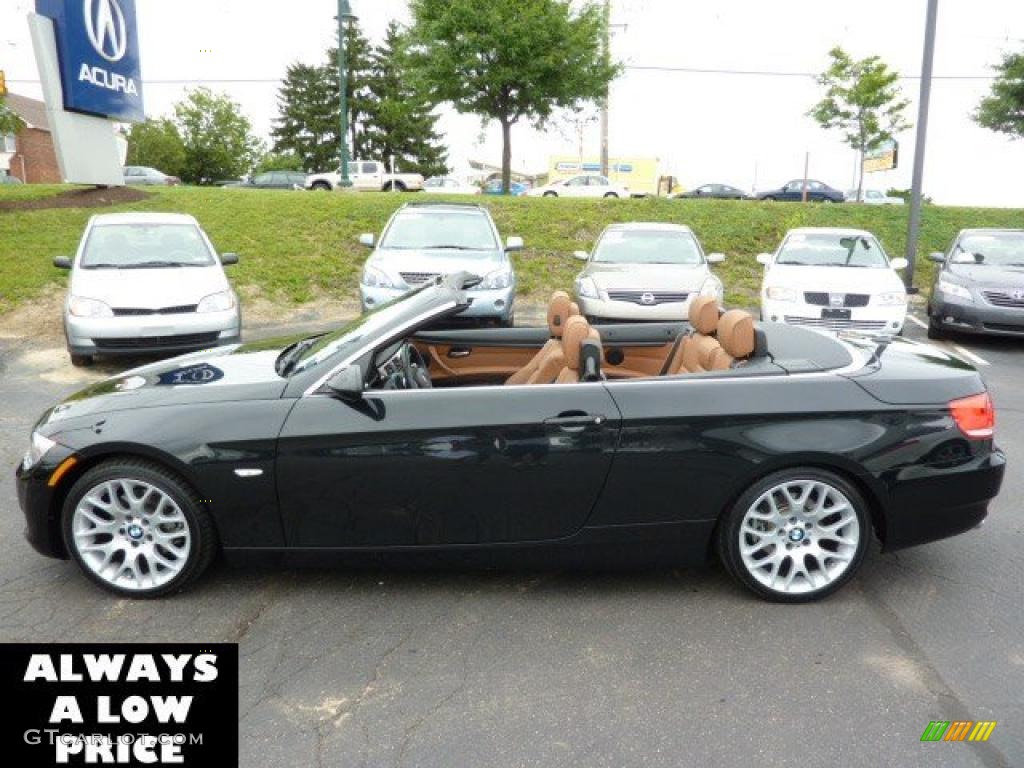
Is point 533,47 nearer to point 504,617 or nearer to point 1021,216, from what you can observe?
point 1021,216

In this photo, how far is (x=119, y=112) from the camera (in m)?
16.0

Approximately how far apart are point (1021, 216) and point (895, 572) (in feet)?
57.5

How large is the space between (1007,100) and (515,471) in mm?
22783

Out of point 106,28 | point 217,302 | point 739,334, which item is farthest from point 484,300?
point 106,28

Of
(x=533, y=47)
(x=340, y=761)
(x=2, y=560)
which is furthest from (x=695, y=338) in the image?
(x=533, y=47)

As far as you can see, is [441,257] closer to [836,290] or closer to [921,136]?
[836,290]

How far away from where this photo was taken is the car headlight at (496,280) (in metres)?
9.71

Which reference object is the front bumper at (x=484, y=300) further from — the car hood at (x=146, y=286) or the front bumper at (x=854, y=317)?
the front bumper at (x=854, y=317)

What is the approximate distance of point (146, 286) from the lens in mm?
8461

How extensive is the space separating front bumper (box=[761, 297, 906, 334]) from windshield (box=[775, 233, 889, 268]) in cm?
122

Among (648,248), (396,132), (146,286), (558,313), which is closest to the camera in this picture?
(558,313)

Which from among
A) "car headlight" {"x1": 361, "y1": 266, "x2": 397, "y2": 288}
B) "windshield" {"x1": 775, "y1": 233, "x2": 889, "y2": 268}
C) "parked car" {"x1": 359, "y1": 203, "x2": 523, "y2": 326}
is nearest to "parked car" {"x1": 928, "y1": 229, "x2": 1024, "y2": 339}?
"windshield" {"x1": 775, "y1": 233, "x2": 889, "y2": 268}

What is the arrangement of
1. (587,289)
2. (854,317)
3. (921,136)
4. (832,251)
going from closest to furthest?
(854,317), (587,289), (832,251), (921,136)

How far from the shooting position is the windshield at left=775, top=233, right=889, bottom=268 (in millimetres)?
10680
